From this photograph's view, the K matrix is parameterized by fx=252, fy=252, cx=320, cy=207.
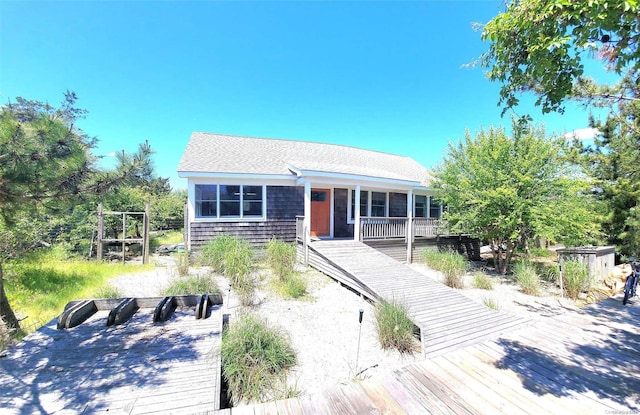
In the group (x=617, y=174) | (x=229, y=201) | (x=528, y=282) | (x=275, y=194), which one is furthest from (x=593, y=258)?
(x=229, y=201)

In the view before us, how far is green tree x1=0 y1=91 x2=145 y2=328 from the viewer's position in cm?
300

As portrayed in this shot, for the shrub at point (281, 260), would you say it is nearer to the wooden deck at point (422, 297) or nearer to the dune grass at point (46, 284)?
the wooden deck at point (422, 297)

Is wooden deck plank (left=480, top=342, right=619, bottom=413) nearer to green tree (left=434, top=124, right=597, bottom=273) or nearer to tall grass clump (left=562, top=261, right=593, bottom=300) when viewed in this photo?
tall grass clump (left=562, top=261, right=593, bottom=300)

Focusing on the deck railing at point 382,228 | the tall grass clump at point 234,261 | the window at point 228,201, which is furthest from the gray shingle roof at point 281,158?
the tall grass clump at point 234,261

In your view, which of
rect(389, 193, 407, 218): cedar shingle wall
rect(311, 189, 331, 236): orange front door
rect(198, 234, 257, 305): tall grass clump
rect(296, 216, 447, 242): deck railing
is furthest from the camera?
rect(389, 193, 407, 218): cedar shingle wall

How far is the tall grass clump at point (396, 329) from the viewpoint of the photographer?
15.5 ft

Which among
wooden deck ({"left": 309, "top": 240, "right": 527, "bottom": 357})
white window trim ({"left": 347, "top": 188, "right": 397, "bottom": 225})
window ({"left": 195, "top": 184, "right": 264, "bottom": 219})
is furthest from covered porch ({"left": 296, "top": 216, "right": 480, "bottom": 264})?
window ({"left": 195, "top": 184, "right": 264, "bottom": 219})

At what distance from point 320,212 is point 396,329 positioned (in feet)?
25.9

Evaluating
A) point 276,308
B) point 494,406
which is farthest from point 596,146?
point 276,308

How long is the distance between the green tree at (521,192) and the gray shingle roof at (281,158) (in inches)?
132

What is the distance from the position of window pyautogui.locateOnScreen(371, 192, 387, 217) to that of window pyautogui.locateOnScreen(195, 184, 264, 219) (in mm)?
5787

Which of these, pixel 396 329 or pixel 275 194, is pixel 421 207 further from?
pixel 396 329

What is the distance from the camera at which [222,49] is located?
453 inches

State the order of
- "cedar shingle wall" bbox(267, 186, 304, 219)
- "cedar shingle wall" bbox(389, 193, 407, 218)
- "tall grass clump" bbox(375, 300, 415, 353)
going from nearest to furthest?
"tall grass clump" bbox(375, 300, 415, 353)
"cedar shingle wall" bbox(267, 186, 304, 219)
"cedar shingle wall" bbox(389, 193, 407, 218)
